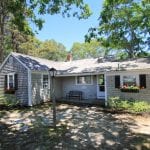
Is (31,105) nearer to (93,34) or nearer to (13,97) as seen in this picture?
(13,97)

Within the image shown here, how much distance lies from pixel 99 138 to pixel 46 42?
4493cm

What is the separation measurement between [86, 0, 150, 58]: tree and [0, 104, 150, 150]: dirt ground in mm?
12415

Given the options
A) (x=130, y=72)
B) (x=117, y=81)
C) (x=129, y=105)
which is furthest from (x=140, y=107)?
(x=117, y=81)

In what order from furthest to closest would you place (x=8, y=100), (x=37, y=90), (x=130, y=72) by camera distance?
(x=37, y=90) < (x=8, y=100) < (x=130, y=72)

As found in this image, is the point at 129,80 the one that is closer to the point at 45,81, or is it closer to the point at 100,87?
the point at 100,87

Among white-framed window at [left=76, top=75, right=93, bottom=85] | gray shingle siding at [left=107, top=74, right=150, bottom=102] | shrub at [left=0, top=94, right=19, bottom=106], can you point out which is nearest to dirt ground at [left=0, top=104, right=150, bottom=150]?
gray shingle siding at [left=107, top=74, right=150, bottom=102]

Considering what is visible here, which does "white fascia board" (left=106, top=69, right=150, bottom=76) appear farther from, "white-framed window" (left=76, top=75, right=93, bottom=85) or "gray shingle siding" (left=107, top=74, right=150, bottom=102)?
"white-framed window" (left=76, top=75, right=93, bottom=85)

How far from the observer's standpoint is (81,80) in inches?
803

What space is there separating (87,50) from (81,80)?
44.4 metres

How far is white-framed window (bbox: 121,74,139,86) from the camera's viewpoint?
1609 cm

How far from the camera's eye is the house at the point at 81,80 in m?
16.0

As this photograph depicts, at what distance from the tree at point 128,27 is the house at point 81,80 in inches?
235

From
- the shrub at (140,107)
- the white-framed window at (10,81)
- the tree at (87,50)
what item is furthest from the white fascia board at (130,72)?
the tree at (87,50)

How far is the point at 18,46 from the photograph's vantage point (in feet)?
105
